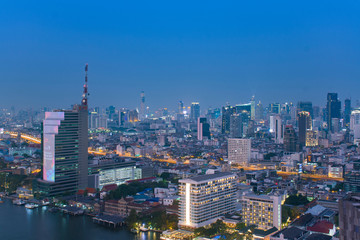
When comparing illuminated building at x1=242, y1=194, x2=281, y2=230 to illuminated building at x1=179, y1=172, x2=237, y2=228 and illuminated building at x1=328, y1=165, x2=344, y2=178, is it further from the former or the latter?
illuminated building at x1=328, y1=165, x2=344, y2=178

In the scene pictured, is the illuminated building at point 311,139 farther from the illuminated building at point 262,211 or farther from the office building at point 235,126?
the illuminated building at point 262,211

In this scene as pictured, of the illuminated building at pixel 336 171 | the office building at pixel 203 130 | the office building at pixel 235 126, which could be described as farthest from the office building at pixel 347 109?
the illuminated building at pixel 336 171

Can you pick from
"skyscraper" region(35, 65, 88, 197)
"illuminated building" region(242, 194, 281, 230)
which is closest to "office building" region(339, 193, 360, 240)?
"illuminated building" region(242, 194, 281, 230)

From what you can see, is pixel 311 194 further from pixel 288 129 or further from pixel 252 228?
pixel 288 129

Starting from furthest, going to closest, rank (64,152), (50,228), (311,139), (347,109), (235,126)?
(347,109)
(235,126)
(311,139)
(64,152)
(50,228)

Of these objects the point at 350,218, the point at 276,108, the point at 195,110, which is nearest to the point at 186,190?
the point at 350,218

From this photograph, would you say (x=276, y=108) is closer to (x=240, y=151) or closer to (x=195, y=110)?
(x=195, y=110)
